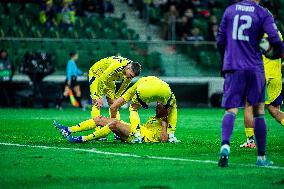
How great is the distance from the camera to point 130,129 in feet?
49.2

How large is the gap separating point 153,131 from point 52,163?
13.1ft

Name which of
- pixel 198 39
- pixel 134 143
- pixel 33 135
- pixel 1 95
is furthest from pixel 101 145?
pixel 198 39

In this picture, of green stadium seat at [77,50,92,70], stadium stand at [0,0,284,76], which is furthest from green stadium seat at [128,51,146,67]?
green stadium seat at [77,50,92,70]

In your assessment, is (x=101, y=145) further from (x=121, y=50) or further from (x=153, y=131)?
(x=121, y=50)

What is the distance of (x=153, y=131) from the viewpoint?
15.3 m

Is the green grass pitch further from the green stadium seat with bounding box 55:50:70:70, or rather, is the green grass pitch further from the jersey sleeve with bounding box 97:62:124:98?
the green stadium seat with bounding box 55:50:70:70

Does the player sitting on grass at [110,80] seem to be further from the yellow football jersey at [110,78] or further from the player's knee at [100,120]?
the player's knee at [100,120]

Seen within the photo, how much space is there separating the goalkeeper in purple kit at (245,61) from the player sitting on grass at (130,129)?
3.70 m

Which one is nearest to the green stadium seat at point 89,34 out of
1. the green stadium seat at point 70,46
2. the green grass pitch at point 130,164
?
the green stadium seat at point 70,46

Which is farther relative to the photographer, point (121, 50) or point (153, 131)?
point (121, 50)

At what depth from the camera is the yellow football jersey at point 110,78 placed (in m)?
16.5

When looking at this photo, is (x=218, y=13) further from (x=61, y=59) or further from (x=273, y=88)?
(x=273, y=88)

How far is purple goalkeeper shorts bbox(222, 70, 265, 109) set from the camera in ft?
37.1

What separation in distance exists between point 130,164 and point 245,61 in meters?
1.97
